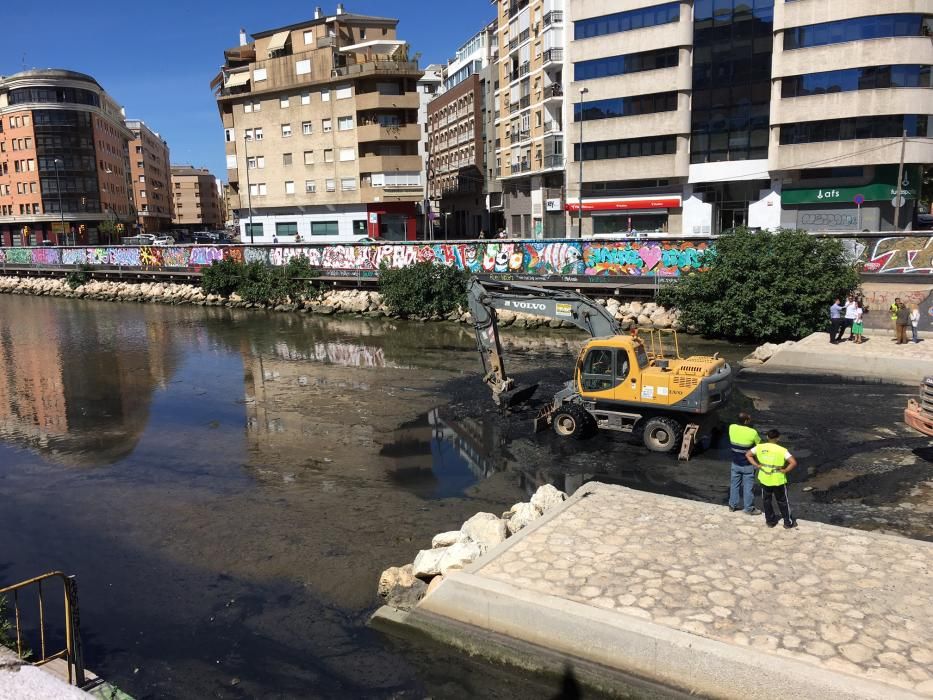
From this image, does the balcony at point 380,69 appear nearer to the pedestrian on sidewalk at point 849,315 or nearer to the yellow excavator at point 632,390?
the pedestrian on sidewalk at point 849,315

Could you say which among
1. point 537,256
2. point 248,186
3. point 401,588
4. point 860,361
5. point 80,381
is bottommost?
point 80,381

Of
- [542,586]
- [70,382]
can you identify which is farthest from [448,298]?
[542,586]

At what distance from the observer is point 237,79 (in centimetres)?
6519

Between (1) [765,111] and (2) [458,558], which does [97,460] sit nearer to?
(2) [458,558]

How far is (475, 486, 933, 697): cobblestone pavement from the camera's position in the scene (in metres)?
7.16

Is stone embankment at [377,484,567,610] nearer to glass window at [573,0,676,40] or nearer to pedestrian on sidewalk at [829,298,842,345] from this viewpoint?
pedestrian on sidewalk at [829,298,842,345]

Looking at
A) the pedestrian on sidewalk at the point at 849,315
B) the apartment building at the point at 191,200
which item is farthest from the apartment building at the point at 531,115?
the apartment building at the point at 191,200

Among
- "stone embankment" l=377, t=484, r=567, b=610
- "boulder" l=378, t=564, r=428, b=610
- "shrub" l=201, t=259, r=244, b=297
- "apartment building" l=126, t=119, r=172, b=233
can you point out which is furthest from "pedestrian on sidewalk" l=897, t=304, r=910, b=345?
"apartment building" l=126, t=119, r=172, b=233

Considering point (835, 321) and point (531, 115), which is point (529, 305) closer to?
point (835, 321)

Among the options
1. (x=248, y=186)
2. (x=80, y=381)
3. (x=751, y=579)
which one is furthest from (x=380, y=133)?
(x=751, y=579)

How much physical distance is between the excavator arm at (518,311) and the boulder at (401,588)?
915cm

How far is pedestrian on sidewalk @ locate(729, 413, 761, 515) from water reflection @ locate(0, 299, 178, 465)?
13471 millimetres

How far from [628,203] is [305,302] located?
2447cm

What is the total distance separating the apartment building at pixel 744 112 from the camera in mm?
42531
